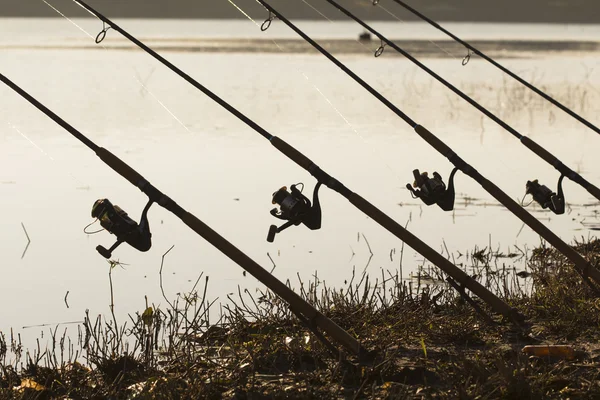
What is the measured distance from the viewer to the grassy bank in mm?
4988

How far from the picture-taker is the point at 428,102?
24312 mm

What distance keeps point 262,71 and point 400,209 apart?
27.0 metres

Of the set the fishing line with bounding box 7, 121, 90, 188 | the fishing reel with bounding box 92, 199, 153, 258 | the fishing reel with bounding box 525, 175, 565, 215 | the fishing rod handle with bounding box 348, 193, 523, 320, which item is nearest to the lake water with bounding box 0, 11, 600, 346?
the fishing line with bounding box 7, 121, 90, 188

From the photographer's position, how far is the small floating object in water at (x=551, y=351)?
5406 mm

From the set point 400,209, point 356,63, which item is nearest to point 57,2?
point 356,63

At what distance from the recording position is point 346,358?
5.34 meters

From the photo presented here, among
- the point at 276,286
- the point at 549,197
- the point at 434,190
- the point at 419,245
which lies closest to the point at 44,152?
the point at 549,197

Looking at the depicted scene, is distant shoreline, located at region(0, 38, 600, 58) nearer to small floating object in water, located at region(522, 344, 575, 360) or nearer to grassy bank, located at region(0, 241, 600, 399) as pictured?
grassy bank, located at region(0, 241, 600, 399)

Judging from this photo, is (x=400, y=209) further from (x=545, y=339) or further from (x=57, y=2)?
(x=57, y=2)

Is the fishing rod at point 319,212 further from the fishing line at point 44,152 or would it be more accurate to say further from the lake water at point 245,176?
the fishing line at point 44,152

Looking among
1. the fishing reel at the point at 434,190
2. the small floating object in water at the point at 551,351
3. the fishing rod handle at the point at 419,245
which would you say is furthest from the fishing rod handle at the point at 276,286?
the fishing reel at the point at 434,190

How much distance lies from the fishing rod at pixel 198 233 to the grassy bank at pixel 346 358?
0.20 meters

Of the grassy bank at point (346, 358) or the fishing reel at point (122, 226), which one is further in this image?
the fishing reel at point (122, 226)

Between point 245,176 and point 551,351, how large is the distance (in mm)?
8241
